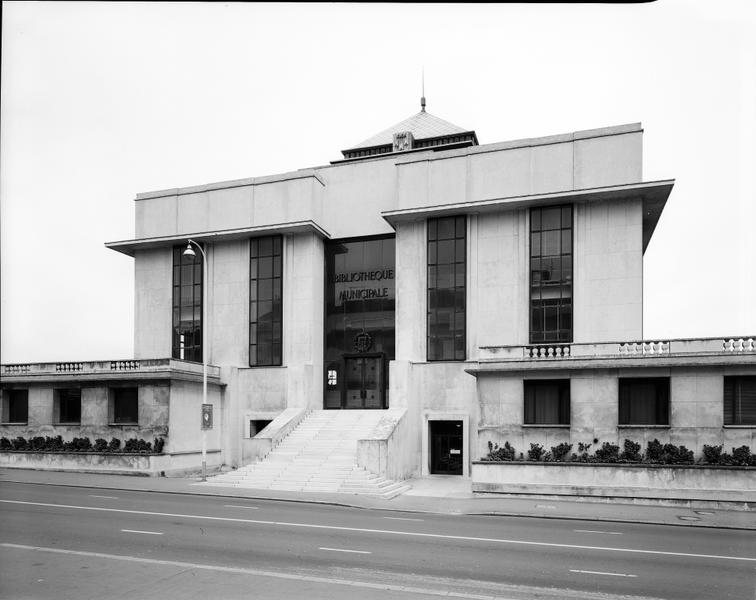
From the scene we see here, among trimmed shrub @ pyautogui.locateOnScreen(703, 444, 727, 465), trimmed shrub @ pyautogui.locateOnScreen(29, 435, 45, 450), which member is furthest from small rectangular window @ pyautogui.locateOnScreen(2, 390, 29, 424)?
trimmed shrub @ pyautogui.locateOnScreen(703, 444, 727, 465)

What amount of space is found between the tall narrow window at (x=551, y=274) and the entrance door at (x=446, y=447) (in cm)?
629

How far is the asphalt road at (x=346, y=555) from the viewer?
34.4ft

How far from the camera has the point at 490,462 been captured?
83.3 feet

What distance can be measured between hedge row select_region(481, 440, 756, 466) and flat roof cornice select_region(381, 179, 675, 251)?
41.0ft

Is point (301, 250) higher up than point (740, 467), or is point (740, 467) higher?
point (301, 250)

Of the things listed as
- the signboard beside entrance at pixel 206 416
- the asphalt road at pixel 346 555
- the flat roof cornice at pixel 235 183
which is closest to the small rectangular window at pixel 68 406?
the signboard beside entrance at pixel 206 416

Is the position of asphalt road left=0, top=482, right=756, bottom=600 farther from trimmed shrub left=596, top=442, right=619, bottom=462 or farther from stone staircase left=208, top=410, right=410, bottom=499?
trimmed shrub left=596, top=442, right=619, bottom=462

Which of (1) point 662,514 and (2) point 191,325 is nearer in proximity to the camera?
(1) point 662,514

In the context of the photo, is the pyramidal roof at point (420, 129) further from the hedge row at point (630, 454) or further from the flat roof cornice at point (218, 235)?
the hedge row at point (630, 454)

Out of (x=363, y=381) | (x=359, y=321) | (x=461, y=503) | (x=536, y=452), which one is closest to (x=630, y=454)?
(x=536, y=452)

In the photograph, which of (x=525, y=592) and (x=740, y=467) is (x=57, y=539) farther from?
(x=740, y=467)

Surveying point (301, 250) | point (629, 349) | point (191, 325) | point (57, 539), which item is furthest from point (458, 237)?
point (57, 539)

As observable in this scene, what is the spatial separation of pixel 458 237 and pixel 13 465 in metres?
26.7

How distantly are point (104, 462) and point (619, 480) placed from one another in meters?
24.2
